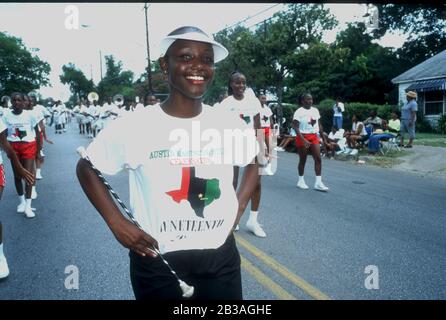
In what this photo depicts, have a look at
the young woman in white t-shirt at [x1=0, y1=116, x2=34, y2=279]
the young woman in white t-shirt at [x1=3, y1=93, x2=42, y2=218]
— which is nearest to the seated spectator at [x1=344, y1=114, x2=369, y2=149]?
the young woman in white t-shirt at [x1=3, y1=93, x2=42, y2=218]

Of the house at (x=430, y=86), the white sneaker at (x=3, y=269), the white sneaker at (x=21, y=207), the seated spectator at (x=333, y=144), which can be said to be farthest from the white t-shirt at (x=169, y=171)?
the house at (x=430, y=86)

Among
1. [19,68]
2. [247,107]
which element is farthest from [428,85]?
[19,68]

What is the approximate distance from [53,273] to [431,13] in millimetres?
36358

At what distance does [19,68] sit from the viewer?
32.0m

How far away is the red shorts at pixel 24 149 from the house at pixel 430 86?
72.2 ft

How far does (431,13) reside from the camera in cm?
3303

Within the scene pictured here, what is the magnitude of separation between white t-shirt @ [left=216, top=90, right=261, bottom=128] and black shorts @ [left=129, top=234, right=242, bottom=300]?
366 centimetres

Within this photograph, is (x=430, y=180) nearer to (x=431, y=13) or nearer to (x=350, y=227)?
(x=350, y=227)

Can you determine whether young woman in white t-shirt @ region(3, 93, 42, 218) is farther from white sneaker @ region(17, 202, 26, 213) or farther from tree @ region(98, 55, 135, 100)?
tree @ region(98, 55, 135, 100)

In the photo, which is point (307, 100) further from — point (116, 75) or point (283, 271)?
point (116, 75)

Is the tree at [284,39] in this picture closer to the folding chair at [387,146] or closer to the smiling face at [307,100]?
the folding chair at [387,146]

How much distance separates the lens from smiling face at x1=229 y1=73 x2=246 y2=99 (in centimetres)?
537

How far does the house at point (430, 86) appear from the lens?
2350 cm
